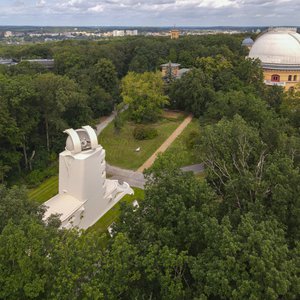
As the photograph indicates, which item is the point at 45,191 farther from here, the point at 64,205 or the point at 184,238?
the point at 184,238

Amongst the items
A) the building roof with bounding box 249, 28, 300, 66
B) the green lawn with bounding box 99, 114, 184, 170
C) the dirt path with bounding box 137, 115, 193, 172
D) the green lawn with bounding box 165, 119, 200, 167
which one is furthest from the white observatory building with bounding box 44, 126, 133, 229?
the building roof with bounding box 249, 28, 300, 66

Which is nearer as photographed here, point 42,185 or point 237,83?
point 42,185

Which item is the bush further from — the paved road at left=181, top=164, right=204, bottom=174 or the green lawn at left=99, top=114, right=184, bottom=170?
the paved road at left=181, top=164, right=204, bottom=174

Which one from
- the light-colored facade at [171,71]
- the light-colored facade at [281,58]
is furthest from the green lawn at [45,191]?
the light-colored facade at [281,58]

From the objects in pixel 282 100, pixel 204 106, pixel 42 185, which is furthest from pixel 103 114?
pixel 282 100

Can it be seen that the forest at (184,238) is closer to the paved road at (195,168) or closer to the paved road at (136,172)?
the paved road at (195,168)

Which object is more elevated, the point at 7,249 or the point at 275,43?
the point at 275,43

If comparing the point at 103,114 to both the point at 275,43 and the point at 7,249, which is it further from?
the point at 7,249

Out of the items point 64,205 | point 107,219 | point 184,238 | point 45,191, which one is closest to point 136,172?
point 107,219
